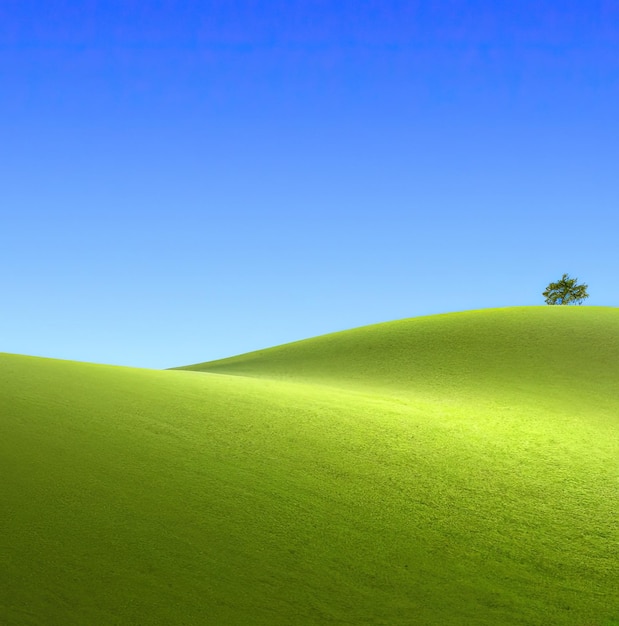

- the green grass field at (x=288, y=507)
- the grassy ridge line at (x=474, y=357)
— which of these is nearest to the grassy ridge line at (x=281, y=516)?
the green grass field at (x=288, y=507)

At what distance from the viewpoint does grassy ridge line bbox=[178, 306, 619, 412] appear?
840 inches

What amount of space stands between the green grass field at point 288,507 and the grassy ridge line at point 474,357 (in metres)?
4.15

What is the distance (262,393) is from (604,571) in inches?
364

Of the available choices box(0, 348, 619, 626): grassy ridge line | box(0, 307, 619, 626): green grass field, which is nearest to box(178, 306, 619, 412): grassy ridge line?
box(0, 307, 619, 626): green grass field

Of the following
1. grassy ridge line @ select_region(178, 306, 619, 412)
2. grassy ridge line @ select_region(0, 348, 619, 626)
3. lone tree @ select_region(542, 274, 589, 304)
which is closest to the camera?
grassy ridge line @ select_region(0, 348, 619, 626)

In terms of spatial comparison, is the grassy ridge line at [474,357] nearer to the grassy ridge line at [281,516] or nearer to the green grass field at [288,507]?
the green grass field at [288,507]

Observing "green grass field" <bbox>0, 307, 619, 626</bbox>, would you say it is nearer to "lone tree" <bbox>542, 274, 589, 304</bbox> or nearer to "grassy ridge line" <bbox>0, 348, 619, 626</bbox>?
"grassy ridge line" <bbox>0, 348, 619, 626</bbox>

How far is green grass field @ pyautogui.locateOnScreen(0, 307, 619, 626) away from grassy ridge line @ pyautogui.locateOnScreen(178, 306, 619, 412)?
4.15 m

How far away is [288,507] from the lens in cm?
929

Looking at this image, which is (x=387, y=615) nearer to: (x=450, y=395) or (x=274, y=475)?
(x=274, y=475)

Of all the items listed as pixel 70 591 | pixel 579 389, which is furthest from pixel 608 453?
pixel 70 591

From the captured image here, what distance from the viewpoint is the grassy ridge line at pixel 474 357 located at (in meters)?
21.3

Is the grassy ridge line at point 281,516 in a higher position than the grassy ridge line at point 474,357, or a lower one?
lower

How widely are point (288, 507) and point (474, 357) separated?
18.0m
